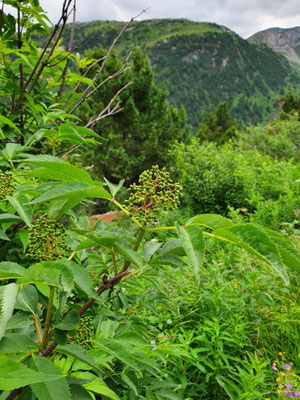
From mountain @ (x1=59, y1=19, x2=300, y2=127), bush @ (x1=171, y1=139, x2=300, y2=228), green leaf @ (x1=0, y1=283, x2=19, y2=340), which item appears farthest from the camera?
mountain @ (x1=59, y1=19, x2=300, y2=127)

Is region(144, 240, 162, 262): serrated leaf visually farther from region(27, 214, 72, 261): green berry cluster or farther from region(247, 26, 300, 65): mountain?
region(247, 26, 300, 65): mountain

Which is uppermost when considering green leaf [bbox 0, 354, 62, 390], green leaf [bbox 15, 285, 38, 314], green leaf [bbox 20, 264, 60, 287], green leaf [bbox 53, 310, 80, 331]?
green leaf [bbox 20, 264, 60, 287]

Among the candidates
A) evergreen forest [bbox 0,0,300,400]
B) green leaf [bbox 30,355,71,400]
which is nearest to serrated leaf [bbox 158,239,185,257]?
evergreen forest [bbox 0,0,300,400]

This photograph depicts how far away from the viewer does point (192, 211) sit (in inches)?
287

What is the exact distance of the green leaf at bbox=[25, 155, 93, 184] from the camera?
0.51 meters

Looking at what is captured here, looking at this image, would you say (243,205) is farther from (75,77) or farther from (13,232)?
(13,232)

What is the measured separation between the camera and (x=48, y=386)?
505mm

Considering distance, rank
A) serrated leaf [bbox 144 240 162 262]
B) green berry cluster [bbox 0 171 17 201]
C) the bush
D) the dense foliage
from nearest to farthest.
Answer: serrated leaf [bbox 144 240 162 262]
green berry cluster [bbox 0 171 17 201]
the bush
the dense foliage

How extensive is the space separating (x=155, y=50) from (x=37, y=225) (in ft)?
392

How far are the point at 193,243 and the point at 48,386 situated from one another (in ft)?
1.25

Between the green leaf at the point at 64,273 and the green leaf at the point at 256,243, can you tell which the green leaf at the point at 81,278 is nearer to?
the green leaf at the point at 64,273

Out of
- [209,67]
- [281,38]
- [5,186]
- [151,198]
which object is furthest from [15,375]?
[281,38]

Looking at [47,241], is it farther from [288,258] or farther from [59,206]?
[288,258]

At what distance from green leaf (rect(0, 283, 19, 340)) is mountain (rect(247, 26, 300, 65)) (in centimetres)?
22041
